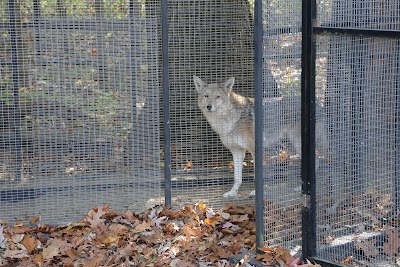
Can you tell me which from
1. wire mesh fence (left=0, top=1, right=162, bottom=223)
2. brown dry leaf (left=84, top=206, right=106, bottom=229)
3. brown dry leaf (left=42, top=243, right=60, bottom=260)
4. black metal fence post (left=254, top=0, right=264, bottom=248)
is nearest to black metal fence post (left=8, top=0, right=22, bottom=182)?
wire mesh fence (left=0, top=1, right=162, bottom=223)

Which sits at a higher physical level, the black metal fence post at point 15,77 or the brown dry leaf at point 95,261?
the black metal fence post at point 15,77

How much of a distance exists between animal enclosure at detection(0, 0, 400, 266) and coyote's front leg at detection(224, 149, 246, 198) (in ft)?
0.32

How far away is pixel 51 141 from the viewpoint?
22.5ft

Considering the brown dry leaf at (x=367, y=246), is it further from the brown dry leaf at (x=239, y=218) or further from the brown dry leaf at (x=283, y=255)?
the brown dry leaf at (x=239, y=218)

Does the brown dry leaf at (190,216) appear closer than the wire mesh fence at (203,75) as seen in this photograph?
Yes

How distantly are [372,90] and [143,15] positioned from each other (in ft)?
8.56

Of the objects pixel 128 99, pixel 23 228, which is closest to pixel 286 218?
pixel 128 99

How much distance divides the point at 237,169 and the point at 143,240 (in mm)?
1737

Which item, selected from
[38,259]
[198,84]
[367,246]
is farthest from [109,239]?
[367,246]

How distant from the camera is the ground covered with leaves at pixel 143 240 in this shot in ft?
18.6

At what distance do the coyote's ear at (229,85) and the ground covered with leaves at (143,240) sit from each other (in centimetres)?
131

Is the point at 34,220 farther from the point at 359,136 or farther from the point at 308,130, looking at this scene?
the point at 359,136

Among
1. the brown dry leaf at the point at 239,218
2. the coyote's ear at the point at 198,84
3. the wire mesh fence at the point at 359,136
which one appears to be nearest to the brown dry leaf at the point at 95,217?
the brown dry leaf at the point at 239,218

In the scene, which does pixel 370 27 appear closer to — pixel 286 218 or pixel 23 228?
pixel 286 218
